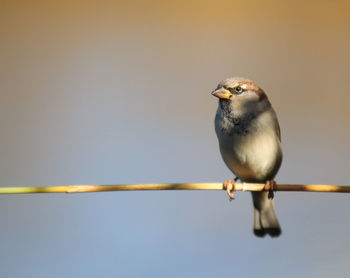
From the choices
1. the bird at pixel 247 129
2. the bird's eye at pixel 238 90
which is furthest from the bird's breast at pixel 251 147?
the bird's eye at pixel 238 90

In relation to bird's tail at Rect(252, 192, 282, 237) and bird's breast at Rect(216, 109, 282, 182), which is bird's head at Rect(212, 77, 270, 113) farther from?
bird's tail at Rect(252, 192, 282, 237)

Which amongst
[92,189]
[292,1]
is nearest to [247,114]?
[92,189]

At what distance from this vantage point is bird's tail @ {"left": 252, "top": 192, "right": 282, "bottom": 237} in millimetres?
1817

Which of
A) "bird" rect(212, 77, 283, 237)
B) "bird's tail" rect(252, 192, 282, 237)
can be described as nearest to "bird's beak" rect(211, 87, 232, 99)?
"bird" rect(212, 77, 283, 237)

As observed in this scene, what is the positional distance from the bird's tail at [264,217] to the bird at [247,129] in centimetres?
17

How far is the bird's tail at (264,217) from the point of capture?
71.6 inches

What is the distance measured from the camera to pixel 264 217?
184 cm

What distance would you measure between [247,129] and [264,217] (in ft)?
1.36

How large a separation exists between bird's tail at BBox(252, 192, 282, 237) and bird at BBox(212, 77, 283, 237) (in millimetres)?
175

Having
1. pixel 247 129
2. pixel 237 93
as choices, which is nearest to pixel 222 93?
pixel 237 93

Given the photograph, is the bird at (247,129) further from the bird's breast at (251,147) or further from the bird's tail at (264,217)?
the bird's tail at (264,217)

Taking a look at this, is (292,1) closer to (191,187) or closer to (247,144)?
(247,144)

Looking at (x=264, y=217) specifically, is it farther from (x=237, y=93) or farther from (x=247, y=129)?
(x=237, y=93)

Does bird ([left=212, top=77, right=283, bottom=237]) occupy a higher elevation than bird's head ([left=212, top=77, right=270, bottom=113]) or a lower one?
lower
